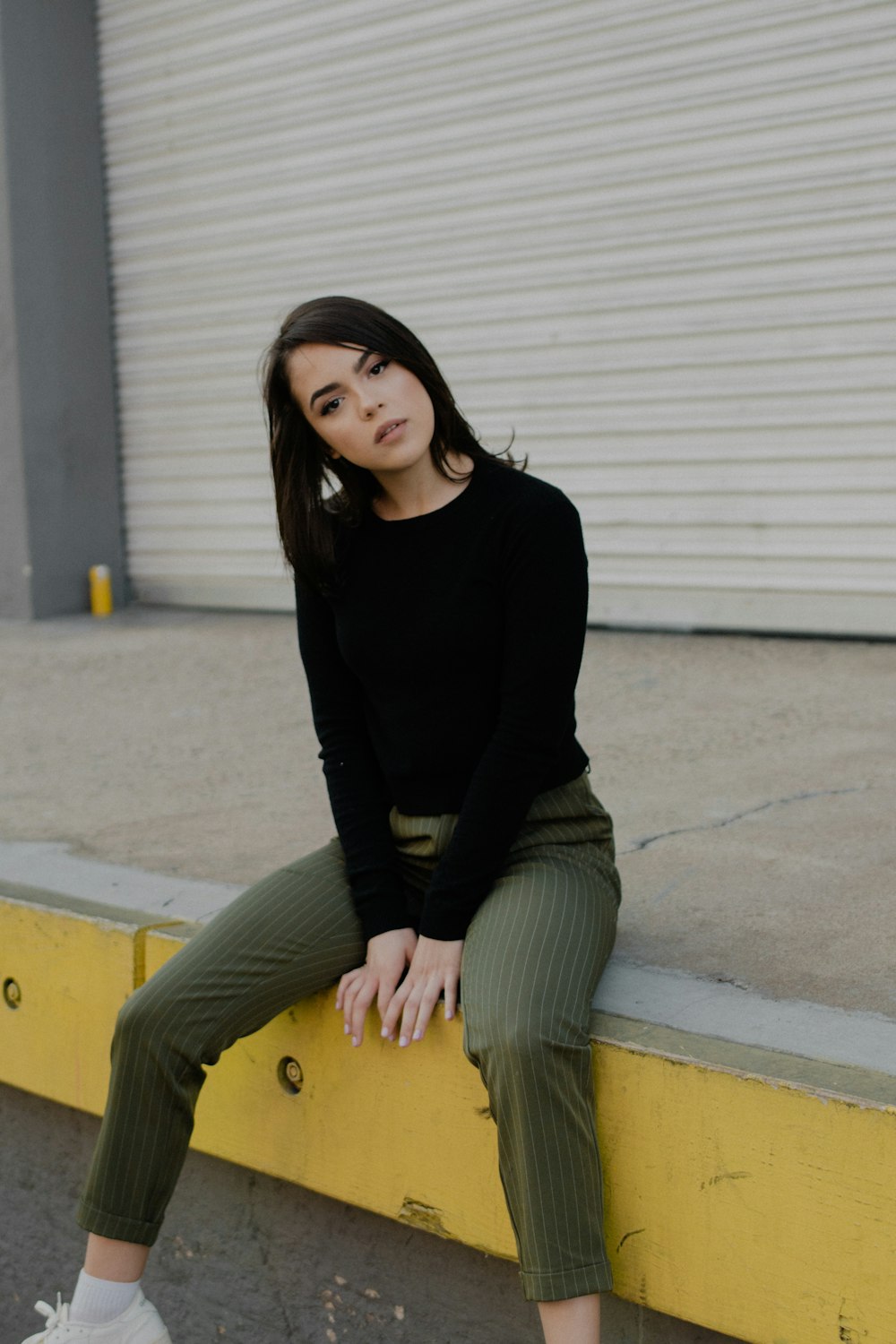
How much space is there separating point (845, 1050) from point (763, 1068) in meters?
0.12

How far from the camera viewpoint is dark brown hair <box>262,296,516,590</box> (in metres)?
2.14

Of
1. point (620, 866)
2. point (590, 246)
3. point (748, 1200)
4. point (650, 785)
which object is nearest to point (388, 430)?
point (620, 866)

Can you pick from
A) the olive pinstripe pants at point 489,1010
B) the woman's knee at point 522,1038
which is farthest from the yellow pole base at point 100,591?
the woman's knee at point 522,1038

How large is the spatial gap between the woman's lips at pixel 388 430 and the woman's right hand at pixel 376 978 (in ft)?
2.46

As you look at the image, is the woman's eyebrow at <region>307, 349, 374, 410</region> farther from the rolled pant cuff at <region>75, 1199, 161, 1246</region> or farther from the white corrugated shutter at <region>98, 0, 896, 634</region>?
the white corrugated shutter at <region>98, 0, 896, 634</region>

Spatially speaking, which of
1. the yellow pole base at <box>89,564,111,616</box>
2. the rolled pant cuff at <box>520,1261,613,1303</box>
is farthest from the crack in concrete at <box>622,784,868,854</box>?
the yellow pole base at <box>89,564,111,616</box>

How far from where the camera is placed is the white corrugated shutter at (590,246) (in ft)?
16.5

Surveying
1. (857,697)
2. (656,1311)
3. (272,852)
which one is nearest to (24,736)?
(272,852)

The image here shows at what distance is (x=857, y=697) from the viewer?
429 cm

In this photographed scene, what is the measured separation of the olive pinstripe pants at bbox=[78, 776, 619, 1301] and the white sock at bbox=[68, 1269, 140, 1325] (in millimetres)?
81

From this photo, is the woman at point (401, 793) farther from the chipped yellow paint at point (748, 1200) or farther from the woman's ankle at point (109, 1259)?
the chipped yellow paint at point (748, 1200)

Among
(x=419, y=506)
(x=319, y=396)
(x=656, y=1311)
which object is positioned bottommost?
(x=656, y=1311)

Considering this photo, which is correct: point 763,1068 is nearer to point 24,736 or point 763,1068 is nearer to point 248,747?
point 248,747

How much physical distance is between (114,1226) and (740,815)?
1.66 m
